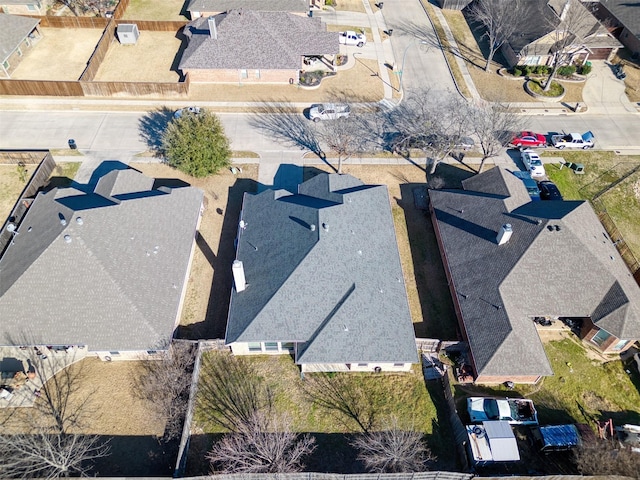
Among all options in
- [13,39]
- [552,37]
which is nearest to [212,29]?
[13,39]

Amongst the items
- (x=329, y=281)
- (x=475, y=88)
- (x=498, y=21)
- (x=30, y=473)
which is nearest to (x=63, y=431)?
(x=30, y=473)

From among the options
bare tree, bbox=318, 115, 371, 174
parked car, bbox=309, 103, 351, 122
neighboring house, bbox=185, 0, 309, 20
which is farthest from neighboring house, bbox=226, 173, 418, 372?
neighboring house, bbox=185, 0, 309, 20

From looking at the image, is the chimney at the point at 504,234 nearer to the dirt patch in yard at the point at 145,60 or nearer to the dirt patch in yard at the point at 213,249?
the dirt patch in yard at the point at 213,249

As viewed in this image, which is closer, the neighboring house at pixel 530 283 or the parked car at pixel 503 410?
the parked car at pixel 503 410

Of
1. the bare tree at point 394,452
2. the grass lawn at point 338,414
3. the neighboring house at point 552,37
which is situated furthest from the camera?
the neighboring house at point 552,37

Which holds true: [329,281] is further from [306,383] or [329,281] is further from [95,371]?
[95,371]

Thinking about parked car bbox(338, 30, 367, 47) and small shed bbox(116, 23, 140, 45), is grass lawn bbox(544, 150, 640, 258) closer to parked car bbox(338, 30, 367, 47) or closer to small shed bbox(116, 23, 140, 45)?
parked car bbox(338, 30, 367, 47)

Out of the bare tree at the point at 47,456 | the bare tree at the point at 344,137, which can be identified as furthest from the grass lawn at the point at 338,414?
the bare tree at the point at 344,137
